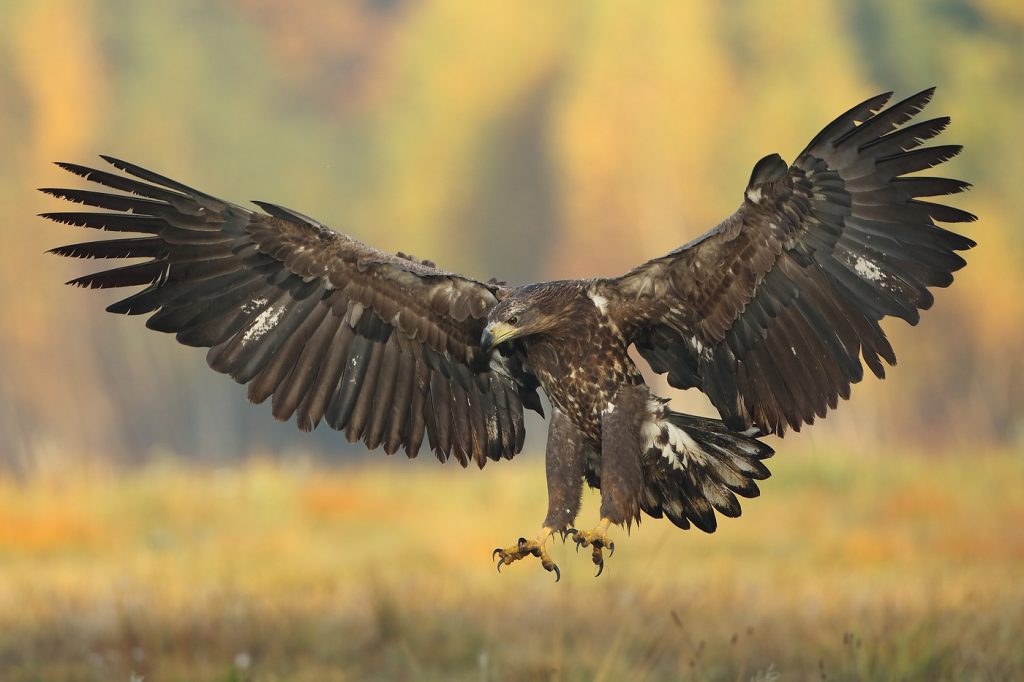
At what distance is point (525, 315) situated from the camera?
561 cm

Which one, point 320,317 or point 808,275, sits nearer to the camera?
point 808,275

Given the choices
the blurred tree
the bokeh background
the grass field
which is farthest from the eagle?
the blurred tree

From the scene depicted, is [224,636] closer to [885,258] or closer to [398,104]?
[885,258]

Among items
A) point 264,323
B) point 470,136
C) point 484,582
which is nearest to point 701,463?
point 264,323

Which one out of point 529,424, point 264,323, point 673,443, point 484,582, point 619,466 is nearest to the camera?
point 619,466

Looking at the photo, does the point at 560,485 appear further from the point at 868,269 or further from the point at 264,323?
the point at 264,323

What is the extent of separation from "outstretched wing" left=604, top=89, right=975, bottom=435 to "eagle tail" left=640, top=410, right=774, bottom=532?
0.21 metres

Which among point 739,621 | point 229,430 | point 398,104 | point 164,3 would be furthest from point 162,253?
point 164,3

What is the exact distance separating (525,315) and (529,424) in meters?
26.4

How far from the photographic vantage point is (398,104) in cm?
3838

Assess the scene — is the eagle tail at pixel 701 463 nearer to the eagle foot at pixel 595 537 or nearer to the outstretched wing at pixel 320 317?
the eagle foot at pixel 595 537

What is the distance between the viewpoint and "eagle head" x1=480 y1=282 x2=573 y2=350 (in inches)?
219

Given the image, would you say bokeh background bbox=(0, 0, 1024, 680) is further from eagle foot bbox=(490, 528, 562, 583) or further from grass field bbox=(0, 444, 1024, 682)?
eagle foot bbox=(490, 528, 562, 583)

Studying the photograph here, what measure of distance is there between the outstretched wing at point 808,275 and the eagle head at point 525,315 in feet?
0.98
